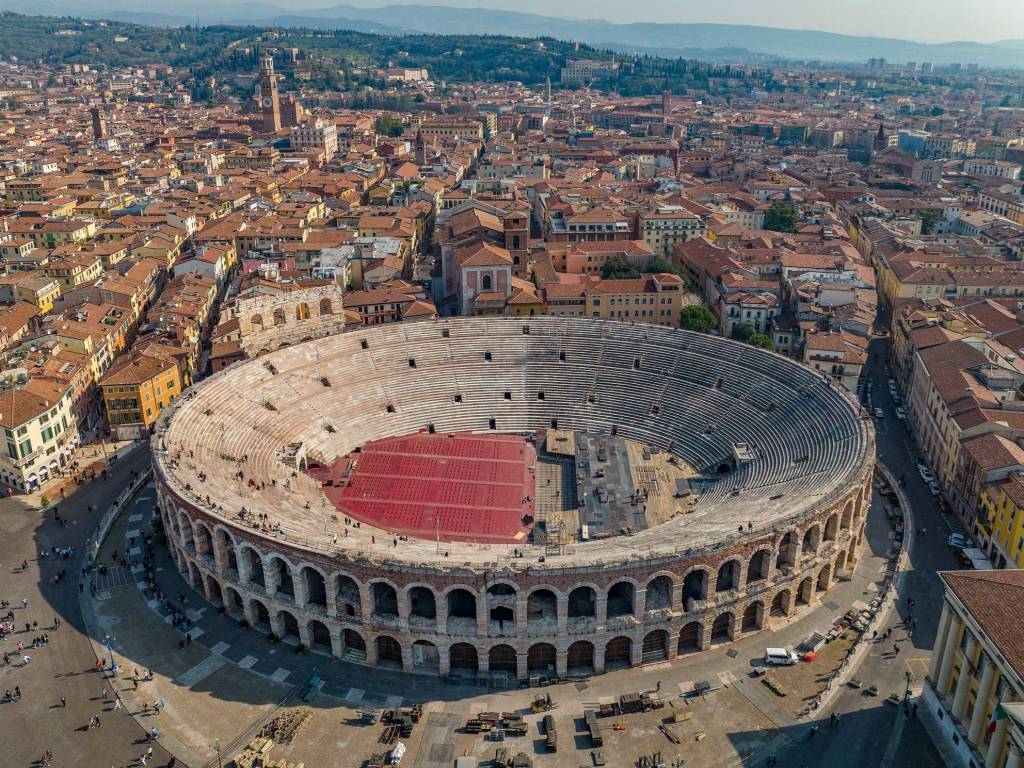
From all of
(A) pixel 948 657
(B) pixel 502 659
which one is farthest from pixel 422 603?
(A) pixel 948 657

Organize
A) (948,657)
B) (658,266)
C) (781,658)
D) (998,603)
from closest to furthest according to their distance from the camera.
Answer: (998,603) → (948,657) → (781,658) → (658,266)

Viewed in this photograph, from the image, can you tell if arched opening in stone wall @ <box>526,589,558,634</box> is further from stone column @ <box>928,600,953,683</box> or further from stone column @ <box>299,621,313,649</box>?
stone column @ <box>928,600,953,683</box>

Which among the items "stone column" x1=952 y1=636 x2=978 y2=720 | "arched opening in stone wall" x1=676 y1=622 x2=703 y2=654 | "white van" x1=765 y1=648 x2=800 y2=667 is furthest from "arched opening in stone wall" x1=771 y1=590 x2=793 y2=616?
"stone column" x1=952 y1=636 x2=978 y2=720

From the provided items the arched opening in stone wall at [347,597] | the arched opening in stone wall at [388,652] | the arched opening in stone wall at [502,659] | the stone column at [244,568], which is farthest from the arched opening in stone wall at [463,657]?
the stone column at [244,568]

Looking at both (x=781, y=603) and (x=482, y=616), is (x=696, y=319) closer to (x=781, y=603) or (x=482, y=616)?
(x=781, y=603)

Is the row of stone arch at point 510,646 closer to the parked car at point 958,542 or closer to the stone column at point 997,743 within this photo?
the stone column at point 997,743

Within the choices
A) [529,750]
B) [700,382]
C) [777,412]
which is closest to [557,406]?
[700,382]
